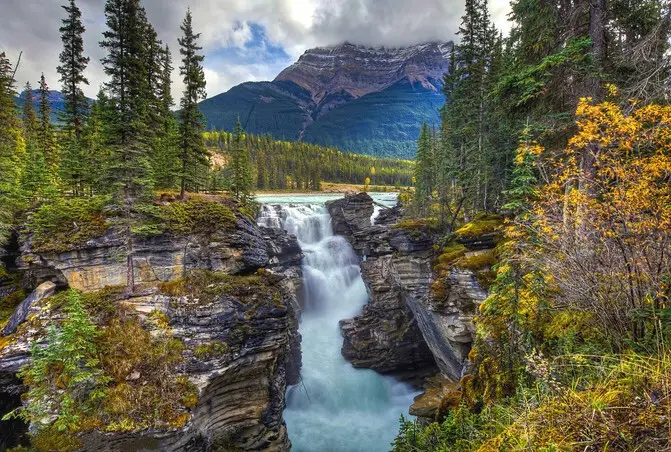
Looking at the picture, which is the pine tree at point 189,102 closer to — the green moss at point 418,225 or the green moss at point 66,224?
the green moss at point 66,224

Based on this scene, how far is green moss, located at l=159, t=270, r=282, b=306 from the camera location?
1692 centimetres

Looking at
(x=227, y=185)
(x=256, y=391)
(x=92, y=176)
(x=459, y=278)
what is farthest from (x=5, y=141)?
(x=459, y=278)

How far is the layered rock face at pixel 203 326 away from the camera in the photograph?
1508 centimetres

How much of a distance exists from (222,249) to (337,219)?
2865 centimetres

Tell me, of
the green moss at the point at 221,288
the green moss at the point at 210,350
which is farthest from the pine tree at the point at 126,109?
the green moss at the point at 210,350

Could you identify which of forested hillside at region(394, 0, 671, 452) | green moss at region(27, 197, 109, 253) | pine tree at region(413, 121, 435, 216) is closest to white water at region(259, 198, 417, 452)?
forested hillside at region(394, 0, 671, 452)

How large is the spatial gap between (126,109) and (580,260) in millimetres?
20060

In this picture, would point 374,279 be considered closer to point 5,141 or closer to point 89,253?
point 89,253

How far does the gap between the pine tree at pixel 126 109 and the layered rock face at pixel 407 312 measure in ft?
58.9

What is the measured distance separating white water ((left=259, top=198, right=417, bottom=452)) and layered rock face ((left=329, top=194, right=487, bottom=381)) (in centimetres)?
221

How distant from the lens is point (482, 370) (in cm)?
1084

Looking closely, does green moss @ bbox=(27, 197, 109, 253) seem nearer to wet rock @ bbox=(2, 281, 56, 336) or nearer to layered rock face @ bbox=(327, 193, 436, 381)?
wet rock @ bbox=(2, 281, 56, 336)

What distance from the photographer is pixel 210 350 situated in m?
15.6

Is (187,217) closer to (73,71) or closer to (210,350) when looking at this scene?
(210,350)
